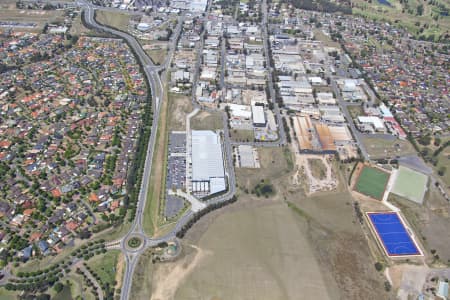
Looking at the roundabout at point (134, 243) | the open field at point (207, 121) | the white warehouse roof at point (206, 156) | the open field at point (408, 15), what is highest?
the open field at point (408, 15)

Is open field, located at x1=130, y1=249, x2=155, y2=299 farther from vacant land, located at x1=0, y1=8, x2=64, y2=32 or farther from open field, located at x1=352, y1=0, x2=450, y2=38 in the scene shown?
open field, located at x1=352, y1=0, x2=450, y2=38

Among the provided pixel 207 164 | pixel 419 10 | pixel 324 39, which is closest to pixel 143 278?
pixel 207 164

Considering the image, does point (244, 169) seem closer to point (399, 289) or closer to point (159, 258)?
point (159, 258)

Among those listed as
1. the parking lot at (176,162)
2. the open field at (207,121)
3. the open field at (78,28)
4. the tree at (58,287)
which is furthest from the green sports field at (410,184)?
the open field at (78,28)

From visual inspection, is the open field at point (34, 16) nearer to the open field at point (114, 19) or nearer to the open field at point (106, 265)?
the open field at point (114, 19)

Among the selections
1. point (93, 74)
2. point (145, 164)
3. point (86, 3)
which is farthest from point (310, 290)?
point (86, 3)

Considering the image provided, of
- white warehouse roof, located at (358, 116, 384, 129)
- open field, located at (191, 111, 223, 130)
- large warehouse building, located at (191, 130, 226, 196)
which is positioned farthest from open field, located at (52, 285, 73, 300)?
white warehouse roof, located at (358, 116, 384, 129)

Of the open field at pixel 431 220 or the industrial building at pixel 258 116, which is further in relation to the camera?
the industrial building at pixel 258 116
